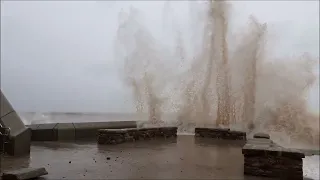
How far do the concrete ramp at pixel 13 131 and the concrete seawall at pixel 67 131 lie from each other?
370cm

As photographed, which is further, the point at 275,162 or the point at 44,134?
the point at 44,134

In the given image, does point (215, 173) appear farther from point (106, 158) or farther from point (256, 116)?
point (256, 116)

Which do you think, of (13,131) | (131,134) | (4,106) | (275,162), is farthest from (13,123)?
(275,162)

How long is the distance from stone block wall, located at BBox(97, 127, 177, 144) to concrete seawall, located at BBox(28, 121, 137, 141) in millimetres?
1374

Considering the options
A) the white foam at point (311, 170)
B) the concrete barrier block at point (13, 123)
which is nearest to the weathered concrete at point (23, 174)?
the concrete barrier block at point (13, 123)

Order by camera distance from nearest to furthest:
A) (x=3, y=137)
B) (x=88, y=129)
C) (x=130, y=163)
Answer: (x=130, y=163) → (x=3, y=137) → (x=88, y=129)

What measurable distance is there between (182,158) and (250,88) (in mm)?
22399

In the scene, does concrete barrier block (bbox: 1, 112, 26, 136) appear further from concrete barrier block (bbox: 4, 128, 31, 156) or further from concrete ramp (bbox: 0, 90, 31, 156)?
concrete barrier block (bbox: 4, 128, 31, 156)

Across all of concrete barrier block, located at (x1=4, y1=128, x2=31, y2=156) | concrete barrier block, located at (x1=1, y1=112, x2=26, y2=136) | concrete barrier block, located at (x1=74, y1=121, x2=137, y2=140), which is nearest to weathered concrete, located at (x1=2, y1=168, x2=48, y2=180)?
concrete barrier block, located at (x1=4, y1=128, x2=31, y2=156)

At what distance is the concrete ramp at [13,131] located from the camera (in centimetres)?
927

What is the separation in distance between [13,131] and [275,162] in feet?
25.0

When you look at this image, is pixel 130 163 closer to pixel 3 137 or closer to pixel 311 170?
pixel 3 137

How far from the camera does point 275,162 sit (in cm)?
671

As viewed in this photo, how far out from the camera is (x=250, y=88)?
29969mm
